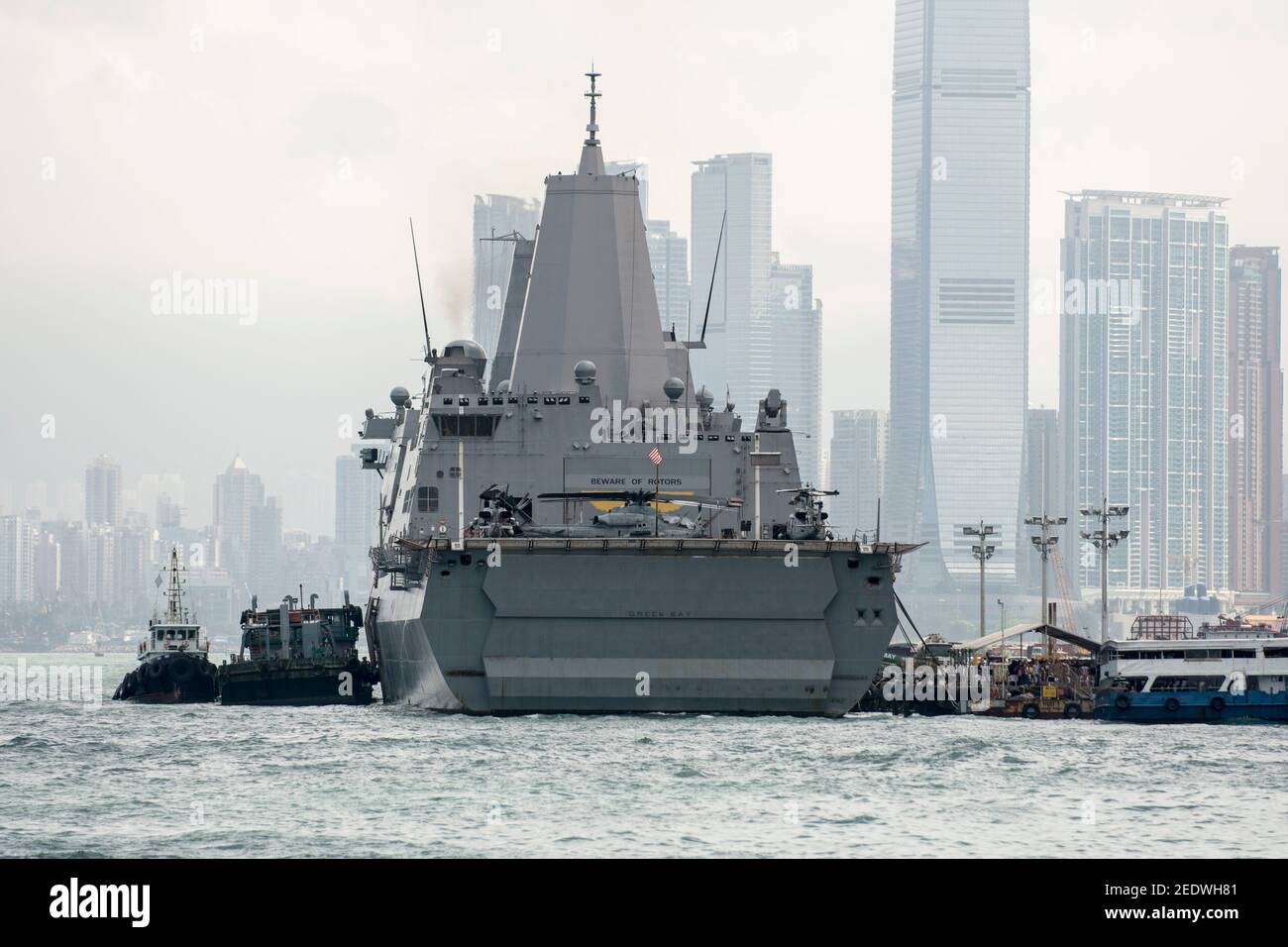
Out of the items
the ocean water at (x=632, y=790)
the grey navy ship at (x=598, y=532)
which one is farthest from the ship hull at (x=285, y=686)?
the ocean water at (x=632, y=790)

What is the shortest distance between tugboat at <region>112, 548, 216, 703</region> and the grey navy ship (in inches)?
391

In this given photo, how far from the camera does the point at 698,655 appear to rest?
168 ft

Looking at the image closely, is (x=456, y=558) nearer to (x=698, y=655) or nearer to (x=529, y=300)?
(x=698, y=655)

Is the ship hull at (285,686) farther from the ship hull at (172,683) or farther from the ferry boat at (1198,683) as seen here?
the ferry boat at (1198,683)

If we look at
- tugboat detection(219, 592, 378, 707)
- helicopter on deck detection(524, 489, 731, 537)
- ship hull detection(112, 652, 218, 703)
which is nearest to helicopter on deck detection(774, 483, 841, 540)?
helicopter on deck detection(524, 489, 731, 537)

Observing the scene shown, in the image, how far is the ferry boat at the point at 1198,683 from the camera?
64.2m

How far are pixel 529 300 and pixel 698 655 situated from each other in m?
17.9

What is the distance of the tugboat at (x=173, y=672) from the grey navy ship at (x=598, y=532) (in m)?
9.93

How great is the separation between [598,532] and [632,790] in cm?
1596

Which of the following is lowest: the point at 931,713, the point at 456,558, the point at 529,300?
the point at 931,713

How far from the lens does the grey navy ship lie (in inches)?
2007
